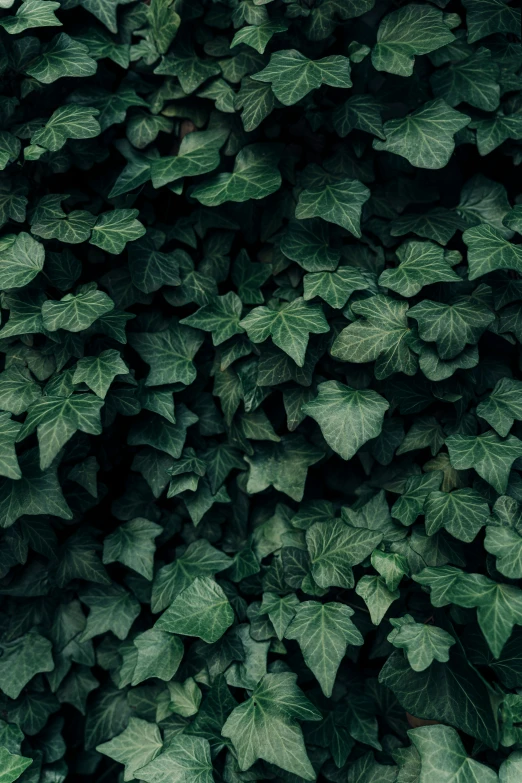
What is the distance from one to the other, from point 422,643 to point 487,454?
396 millimetres

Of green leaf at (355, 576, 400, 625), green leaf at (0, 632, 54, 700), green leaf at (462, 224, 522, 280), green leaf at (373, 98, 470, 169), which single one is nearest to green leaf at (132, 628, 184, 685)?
green leaf at (0, 632, 54, 700)

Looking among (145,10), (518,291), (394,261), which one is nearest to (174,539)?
(394,261)

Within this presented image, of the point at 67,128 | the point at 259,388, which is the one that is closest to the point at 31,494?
the point at 259,388

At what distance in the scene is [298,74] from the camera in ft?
4.80

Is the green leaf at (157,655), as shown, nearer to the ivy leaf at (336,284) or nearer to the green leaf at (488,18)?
the ivy leaf at (336,284)

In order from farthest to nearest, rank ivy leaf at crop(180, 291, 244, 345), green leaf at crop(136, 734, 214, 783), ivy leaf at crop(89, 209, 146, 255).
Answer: ivy leaf at crop(180, 291, 244, 345) → ivy leaf at crop(89, 209, 146, 255) → green leaf at crop(136, 734, 214, 783)

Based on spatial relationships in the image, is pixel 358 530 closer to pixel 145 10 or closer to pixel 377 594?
pixel 377 594

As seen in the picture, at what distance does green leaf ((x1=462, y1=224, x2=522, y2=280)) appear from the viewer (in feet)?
4.63

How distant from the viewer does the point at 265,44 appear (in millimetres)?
1491

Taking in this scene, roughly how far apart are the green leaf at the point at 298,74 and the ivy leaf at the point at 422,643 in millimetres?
1095

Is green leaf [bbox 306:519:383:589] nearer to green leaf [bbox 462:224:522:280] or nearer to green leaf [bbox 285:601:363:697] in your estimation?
green leaf [bbox 285:601:363:697]

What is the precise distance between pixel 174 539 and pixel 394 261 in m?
0.90

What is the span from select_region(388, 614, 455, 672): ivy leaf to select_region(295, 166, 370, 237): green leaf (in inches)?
32.3

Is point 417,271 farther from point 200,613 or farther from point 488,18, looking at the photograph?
point 200,613
